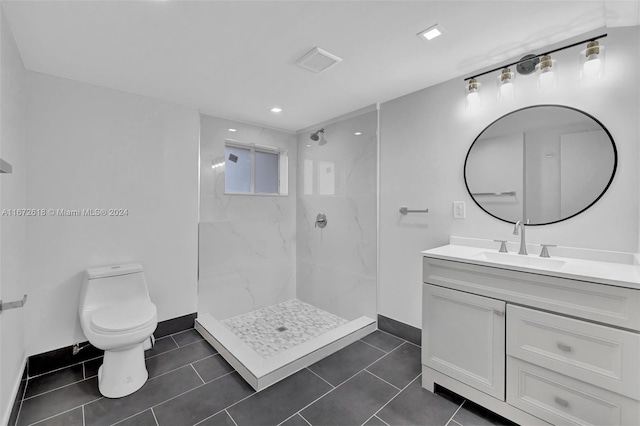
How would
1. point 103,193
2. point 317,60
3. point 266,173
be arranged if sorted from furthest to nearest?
point 266,173 < point 103,193 < point 317,60

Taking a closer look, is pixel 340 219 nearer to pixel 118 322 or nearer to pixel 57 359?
pixel 118 322

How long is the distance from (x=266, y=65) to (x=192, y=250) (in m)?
1.88

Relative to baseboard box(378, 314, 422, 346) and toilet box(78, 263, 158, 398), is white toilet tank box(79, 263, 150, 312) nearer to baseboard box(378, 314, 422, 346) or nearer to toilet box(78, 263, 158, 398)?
toilet box(78, 263, 158, 398)

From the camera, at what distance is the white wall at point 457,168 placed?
1562 mm

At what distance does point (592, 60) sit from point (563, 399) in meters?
1.79

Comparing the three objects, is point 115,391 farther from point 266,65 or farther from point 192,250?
point 266,65

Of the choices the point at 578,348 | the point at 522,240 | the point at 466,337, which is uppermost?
the point at 522,240

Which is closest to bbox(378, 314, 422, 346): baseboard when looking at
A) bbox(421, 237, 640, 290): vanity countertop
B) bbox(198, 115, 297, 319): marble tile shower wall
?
bbox(421, 237, 640, 290): vanity countertop

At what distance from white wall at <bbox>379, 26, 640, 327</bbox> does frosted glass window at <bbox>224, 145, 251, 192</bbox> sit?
5.28 feet

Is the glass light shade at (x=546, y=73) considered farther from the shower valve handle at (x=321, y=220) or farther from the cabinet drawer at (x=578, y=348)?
the shower valve handle at (x=321, y=220)

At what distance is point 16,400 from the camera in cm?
167

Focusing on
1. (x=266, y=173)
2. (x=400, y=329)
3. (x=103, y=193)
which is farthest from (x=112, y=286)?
(x=400, y=329)

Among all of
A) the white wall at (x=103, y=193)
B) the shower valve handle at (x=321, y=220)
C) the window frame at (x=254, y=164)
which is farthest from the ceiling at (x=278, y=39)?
the shower valve handle at (x=321, y=220)

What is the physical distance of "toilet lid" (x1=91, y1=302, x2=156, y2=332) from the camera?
185cm
